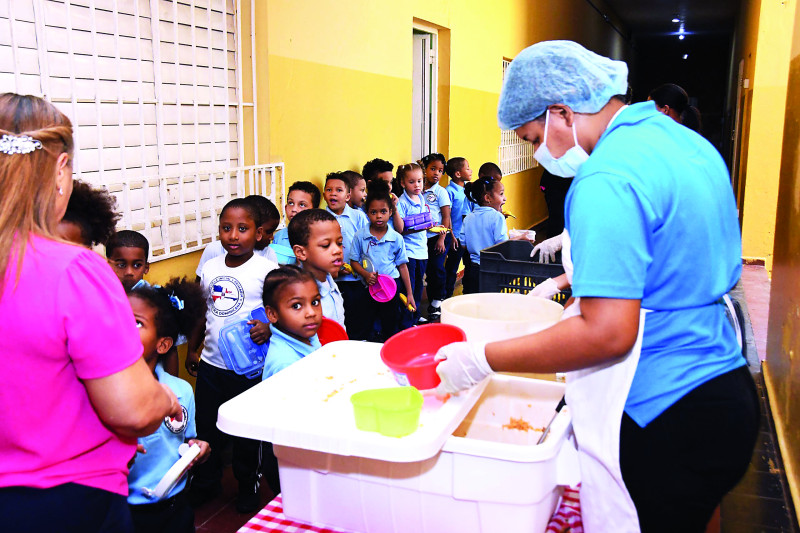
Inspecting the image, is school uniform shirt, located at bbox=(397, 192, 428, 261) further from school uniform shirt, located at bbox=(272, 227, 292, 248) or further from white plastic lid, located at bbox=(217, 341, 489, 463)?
white plastic lid, located at bbox=(217, 341, 489, 463)

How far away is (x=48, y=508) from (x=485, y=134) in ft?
28.4

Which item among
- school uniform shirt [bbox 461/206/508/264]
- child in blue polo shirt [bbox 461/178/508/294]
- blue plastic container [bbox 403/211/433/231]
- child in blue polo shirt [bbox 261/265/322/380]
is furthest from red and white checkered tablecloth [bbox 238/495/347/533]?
blue plastic container [bbox 403/211/433/231]

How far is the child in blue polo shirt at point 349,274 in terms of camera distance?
4.67m

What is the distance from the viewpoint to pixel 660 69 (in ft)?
99.6

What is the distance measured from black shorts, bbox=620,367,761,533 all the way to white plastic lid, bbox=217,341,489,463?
1.26 ft

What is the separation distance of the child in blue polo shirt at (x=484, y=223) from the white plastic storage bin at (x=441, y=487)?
3.77 meters

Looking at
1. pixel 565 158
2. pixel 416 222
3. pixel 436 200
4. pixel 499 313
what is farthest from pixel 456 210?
pixel 565 158

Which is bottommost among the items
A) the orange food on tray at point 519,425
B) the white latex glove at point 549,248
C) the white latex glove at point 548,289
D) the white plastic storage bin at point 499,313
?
the orange food on tray at point 519,425

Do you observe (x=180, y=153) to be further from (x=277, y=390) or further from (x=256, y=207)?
(x=277, y=390)

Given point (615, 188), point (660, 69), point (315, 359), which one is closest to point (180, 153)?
point (315, 359)

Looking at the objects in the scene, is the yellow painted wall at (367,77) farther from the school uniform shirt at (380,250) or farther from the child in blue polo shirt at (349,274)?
the school uniform shirt at (380,250)

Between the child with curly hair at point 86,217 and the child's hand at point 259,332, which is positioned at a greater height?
the child with curly hair at point 86,217

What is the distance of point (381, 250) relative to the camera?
15.9 feet

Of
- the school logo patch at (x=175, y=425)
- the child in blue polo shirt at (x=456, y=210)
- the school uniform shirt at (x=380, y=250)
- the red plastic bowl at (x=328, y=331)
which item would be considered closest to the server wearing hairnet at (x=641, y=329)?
the school logo patch at (x=175, y=425)
